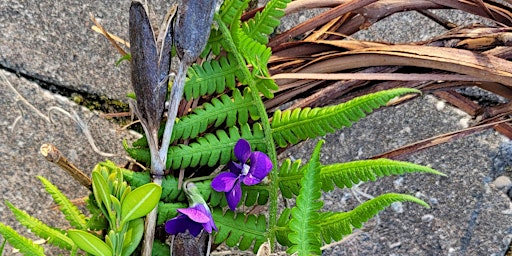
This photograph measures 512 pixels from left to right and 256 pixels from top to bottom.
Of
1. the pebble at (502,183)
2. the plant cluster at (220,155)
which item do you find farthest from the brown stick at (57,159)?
the pebble at (502,183)

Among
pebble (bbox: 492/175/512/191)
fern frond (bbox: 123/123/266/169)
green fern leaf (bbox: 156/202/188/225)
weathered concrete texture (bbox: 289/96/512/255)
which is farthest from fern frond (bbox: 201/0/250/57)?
pebble (bbox: 492/175/512/191)

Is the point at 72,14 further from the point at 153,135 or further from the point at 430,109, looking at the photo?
the point at 430,109

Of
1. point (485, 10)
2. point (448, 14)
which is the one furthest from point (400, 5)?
point (448, 14)

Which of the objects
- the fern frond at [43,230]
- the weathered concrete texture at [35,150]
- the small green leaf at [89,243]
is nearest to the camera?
the small green leaf at [89,243]

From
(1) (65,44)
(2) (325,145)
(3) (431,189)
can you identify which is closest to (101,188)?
(1) (65,44)

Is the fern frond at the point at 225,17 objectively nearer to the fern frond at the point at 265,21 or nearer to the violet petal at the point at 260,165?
the fern frond at the point at 265,21
